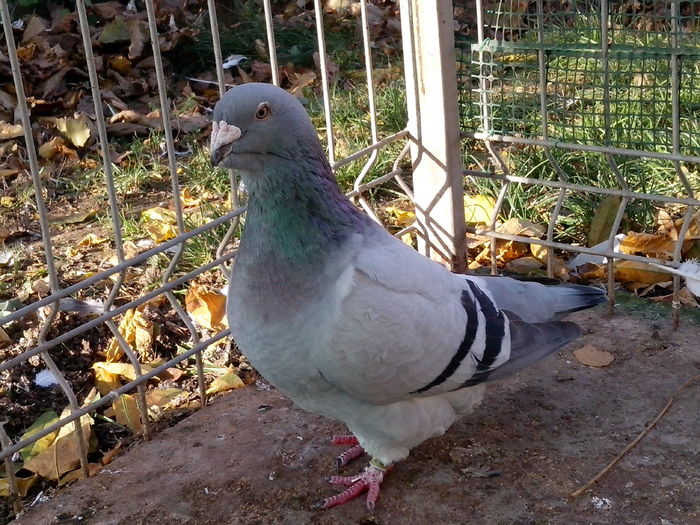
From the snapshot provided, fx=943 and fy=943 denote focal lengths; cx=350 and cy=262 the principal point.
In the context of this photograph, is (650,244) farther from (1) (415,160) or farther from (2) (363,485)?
(2) (363,485)

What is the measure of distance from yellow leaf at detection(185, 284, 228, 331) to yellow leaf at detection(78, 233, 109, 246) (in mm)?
824

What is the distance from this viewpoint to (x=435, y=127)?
14.1ft

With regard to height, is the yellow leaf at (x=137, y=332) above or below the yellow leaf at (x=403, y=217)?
below

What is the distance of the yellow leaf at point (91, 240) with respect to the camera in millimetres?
4871

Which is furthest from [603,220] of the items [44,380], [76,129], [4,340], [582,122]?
[76,129]

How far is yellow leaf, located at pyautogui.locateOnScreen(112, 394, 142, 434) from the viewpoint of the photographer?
3702 millimetres

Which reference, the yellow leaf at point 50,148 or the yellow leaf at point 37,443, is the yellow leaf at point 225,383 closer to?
the yellow leaf at point 37,443

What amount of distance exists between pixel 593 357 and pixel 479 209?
1.27 meters

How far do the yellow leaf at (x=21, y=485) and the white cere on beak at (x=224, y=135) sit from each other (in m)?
1.53

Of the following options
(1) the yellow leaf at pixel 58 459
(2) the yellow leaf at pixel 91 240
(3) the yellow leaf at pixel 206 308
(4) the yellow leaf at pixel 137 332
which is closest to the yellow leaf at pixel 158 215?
(2) the yellow leaf at pixel 91 240

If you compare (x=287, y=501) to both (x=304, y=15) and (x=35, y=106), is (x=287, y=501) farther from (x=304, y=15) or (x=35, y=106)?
(x=304, y=15)

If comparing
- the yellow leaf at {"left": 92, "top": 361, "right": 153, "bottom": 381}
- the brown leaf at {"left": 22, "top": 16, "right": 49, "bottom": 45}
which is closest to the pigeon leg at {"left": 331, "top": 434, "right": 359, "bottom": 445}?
the yellow leaf at {"left": 92, "top": 361, "right": 153, "bottom": 381}

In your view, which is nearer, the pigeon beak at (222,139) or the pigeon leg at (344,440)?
the pigeon beak at (222,139)

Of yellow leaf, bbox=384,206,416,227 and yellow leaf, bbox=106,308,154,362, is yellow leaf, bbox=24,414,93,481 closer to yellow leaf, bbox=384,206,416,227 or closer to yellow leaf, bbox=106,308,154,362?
yellow leaf, bbox=106,308,154,362
